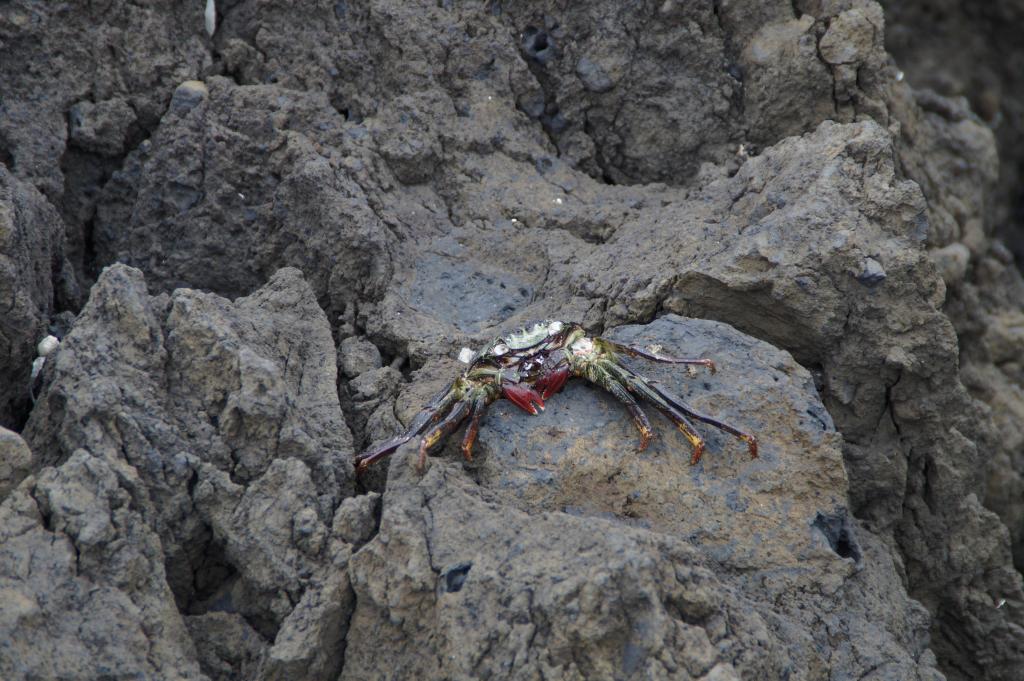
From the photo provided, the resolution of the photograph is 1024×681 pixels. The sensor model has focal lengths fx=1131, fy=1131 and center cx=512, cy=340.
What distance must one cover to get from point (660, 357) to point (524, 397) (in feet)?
1.82

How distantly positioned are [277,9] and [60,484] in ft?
9.53

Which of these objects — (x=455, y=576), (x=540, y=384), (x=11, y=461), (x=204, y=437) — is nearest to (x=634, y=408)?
(x=540, y=384)

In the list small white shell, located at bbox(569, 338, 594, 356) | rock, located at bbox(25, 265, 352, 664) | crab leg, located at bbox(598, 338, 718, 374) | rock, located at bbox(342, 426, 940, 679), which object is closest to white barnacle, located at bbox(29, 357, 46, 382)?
rock, located at bbox(25, 265, 352, 664)

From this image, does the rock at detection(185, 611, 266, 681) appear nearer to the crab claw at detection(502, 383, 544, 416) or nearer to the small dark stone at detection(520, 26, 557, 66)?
the crab claw at detection(502, 383, 544, 416)

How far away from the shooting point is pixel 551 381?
4.29 m

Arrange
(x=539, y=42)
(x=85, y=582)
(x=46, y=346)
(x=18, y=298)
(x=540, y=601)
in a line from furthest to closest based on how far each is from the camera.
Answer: (x=539, y=42)
(x=46, y=346)
(x=18, y=298)
(x=85, y=582)
(x=540, y=601)

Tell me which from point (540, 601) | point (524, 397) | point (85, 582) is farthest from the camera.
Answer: point (524, 397)

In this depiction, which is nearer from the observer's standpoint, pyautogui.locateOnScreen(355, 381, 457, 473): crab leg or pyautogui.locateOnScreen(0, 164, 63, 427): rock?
pyautogui.locateOnScreen(355, 381, 457, 473): crab leg

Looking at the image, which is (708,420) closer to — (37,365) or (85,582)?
(85,582)

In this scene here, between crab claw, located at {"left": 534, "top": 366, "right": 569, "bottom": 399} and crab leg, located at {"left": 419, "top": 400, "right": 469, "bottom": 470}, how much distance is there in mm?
310

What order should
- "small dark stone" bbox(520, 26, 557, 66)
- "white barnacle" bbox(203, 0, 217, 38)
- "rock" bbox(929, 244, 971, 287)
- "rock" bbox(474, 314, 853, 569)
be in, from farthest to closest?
"rock" bbox(929, 244, 971, 287)
"small dark stone" bbox(520, 26, 557, 66)
"white barnacle" bbox(203, 0, 217, 38)
"rock" bbox(474, 314, 853, 569)

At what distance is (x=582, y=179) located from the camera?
5.70m

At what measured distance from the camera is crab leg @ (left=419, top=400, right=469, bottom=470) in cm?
405

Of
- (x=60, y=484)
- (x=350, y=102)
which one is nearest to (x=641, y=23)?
(x=350, y=102)
